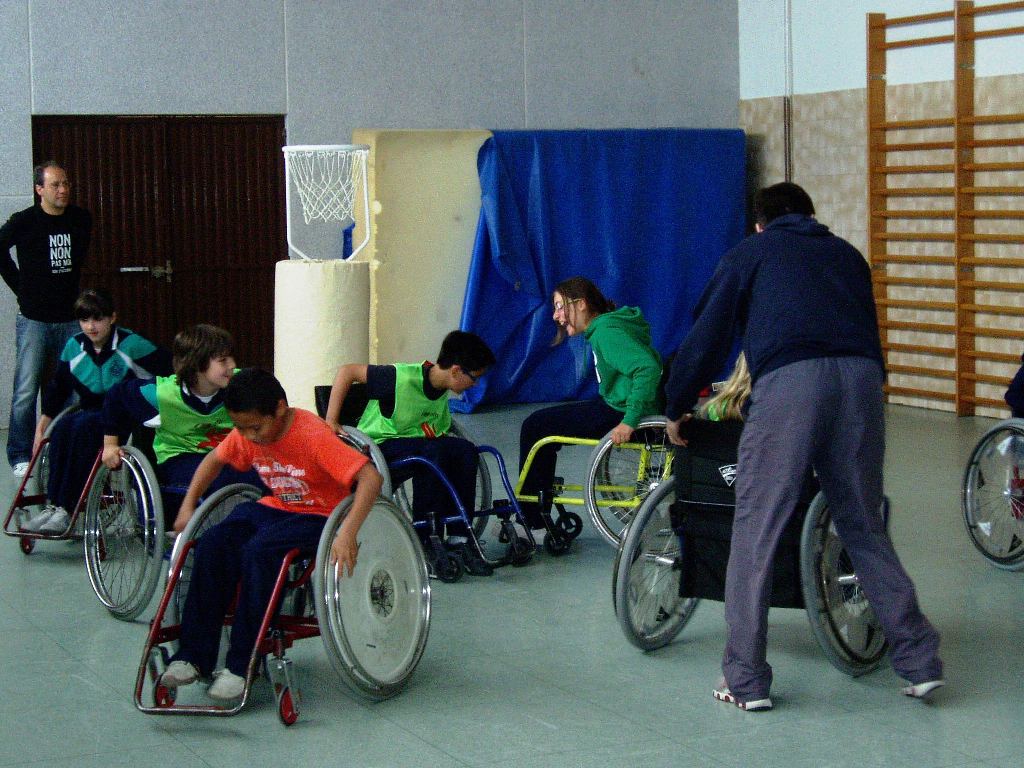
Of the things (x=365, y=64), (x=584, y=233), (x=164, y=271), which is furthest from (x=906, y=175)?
(x=164, y=271)

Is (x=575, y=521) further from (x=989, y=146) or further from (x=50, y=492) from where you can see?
(x=989, y=146)

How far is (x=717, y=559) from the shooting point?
3189 millimetres

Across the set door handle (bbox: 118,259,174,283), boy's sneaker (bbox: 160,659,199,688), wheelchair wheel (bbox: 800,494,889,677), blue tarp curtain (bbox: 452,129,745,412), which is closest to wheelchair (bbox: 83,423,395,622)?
boy's sneaker (bbox: 160,659,199,688)

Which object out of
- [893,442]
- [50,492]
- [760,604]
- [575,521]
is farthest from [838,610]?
[893,442]

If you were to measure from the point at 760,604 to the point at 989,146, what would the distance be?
4.97m

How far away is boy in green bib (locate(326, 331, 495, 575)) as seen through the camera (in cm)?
414

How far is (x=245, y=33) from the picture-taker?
7.63m

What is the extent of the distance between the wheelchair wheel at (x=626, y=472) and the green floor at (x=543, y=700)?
34 cm

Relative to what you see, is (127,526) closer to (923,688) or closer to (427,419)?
(427,419)

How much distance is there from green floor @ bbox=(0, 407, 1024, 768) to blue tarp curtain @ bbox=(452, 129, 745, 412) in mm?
3900

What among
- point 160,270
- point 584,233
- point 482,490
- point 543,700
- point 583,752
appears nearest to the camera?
point 583,752

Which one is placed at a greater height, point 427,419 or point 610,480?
point 427,419

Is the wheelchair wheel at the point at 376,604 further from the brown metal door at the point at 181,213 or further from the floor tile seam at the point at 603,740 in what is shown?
the brown metal door at the point at 181,213

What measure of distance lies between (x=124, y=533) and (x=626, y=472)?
1634mm
